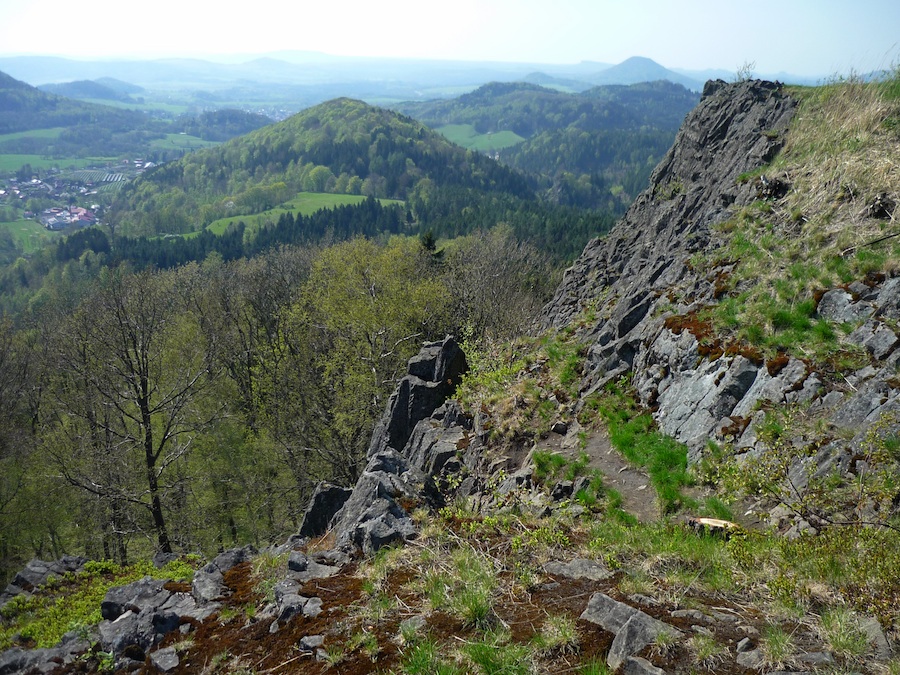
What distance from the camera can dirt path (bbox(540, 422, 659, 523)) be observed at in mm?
11312

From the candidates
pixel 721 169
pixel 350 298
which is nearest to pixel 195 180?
pixel 350 298

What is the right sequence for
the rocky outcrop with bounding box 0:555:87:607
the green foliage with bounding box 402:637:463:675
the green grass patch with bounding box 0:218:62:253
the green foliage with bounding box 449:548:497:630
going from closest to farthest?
the green foliage with bounding box 402:637:463:675 < the green foliage with bounding box 449:548:497:630 < the rocky outcrop with bounding box 0:555:87:607 < the green grass patch with bounding box 0:218:62:253

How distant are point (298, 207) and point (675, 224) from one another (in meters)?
148

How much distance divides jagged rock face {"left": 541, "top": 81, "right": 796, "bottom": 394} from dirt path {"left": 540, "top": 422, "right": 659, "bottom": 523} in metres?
2.68

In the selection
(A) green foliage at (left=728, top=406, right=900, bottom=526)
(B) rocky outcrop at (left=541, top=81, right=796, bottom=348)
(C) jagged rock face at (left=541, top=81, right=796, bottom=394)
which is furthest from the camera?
(B) rocky outcrop at (left=541, top=81, right=796, bottom=348)

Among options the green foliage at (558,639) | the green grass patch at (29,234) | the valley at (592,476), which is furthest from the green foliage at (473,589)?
the green grass patch at (29,234)

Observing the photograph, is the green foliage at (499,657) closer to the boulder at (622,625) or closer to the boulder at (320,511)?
the boulder at (622,625)

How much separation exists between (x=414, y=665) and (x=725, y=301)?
13066mm

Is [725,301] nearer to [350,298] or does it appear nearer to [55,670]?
[55,670]

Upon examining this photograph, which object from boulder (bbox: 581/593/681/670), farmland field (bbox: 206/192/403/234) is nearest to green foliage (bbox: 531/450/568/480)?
boulder (bbox: 581/593/681/670)

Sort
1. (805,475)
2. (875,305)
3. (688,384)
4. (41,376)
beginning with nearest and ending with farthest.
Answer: (805,475)
(875,305)
(688,384)
(41,376)

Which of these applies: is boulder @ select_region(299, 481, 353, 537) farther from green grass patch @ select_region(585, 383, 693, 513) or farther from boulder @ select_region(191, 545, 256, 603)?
green grass patch @ select_region(585, 383, 693, 513)

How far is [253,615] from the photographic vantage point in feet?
27.0

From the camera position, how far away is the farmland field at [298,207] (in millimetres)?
143100
